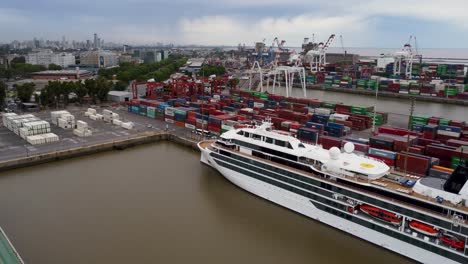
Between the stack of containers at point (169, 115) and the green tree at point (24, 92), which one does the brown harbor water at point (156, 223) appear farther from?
the green tree at point (24, 92)

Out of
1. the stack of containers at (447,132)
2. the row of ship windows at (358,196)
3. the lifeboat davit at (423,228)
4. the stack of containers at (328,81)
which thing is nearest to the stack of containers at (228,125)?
the row of ship windows at (358,196)

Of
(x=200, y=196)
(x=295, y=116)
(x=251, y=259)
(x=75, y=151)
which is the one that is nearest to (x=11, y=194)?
(x=75, y=151)

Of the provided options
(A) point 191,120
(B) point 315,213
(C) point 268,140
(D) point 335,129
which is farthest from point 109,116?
(B) point 315,213

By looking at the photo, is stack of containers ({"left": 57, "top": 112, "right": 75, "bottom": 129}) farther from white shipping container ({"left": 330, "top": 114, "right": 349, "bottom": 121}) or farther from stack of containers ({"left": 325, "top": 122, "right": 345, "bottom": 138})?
white shipping container ({"left": 330, "top": 114, "right": 349, "bottom": 121})

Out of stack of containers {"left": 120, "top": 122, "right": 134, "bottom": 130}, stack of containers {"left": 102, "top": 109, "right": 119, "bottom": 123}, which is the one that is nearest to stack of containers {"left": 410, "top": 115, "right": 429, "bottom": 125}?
stack of containers {"left": 120, "top": 122, "right": 134, "bottom": 130}

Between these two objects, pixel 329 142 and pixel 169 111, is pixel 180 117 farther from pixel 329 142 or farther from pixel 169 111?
pixel 329 142

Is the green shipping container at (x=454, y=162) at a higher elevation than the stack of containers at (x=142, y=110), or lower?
lower
